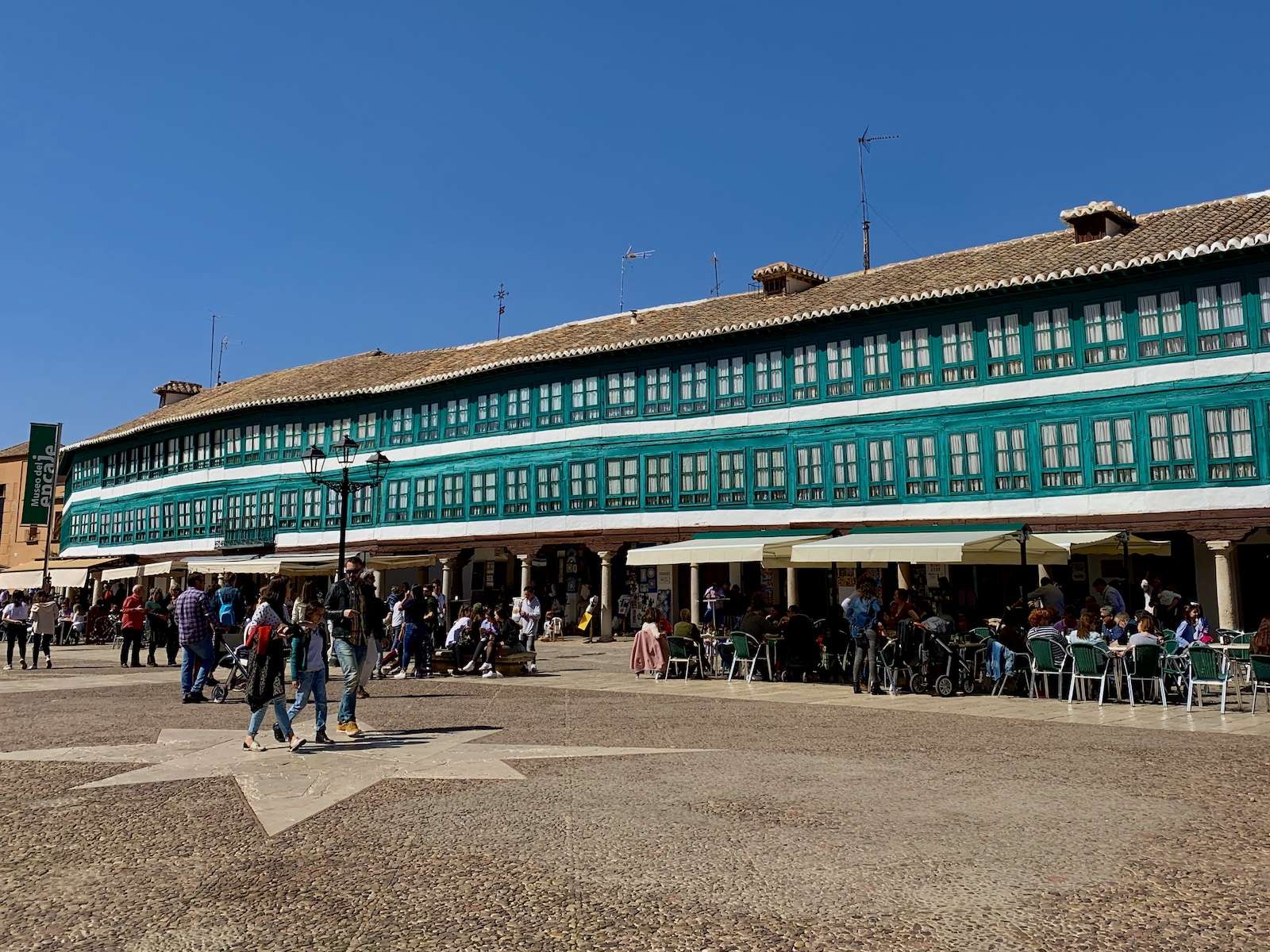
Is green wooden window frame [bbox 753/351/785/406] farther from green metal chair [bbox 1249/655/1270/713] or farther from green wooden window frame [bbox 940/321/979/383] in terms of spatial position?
green metal chair [bbox 1249/655/1270/713]

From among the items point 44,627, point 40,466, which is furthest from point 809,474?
point 40,466

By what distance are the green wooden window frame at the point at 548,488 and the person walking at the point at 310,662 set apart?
2116 centimetres

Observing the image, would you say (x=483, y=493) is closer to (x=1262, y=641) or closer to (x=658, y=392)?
(x=658, y=392)

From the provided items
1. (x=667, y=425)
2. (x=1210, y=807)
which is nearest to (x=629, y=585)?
(x=667, y=425)

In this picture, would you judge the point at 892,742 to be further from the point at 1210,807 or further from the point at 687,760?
the point at 1210,807

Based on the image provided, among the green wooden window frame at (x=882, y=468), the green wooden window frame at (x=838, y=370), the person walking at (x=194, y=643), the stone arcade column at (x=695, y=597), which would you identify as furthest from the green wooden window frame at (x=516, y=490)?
the person walking at (x=194, y=643)

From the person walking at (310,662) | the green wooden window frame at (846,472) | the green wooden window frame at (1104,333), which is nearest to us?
the person walking at (310,662)

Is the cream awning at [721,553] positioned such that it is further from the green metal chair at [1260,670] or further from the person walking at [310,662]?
the person walking at [310,662]

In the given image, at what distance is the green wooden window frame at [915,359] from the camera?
25047mm

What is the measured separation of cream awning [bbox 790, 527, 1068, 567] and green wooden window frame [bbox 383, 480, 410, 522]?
20292 mm

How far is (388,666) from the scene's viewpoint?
59.4 ft

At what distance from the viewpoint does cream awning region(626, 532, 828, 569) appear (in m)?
17.3

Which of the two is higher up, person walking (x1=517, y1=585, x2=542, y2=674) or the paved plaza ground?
person walking (x1=517, y1=585, x2=542, y2=674)

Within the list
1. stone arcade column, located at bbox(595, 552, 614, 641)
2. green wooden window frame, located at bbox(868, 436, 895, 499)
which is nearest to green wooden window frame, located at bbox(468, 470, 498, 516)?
stone arcade column, located at bbox(595, 552, 614, 641)
